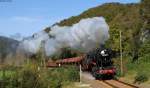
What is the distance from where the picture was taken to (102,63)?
145 ft

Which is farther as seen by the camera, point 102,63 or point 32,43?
point 32,43

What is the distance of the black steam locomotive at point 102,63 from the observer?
43719 millimetres

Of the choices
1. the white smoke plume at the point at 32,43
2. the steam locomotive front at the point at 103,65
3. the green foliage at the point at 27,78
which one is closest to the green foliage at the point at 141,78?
the steam locomotive front at the point at 103,65

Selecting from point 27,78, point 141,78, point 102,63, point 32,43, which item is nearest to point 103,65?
point 102,63

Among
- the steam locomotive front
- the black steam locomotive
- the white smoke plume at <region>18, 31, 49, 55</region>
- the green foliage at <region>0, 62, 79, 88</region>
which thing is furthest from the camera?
the white smoke plume at <region>18, 31, 49, 55</region>

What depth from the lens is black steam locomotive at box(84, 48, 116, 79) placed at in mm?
43719

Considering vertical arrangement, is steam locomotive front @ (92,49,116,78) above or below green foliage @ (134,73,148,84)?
above

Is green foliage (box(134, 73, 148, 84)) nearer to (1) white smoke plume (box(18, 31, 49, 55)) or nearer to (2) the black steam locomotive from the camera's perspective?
(2) the black steam locomotive

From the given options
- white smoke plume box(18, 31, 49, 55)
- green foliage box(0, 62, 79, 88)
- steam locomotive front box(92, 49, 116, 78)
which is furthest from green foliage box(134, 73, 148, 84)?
white smoke plume box(18, 31, 49, 55)

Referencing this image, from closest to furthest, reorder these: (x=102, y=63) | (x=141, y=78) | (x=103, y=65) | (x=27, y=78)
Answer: (x=27, y=78), (x=141, y=78), (x=102, y=63), (x=103, y=65)

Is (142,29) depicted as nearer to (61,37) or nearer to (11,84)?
(61,37)

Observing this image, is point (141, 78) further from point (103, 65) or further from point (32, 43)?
point (32, 43)

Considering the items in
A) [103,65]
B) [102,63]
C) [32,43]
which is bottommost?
[103,65]

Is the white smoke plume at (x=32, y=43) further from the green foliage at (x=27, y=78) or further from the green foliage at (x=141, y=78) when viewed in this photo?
the green foliage at (x=27, y=78)
